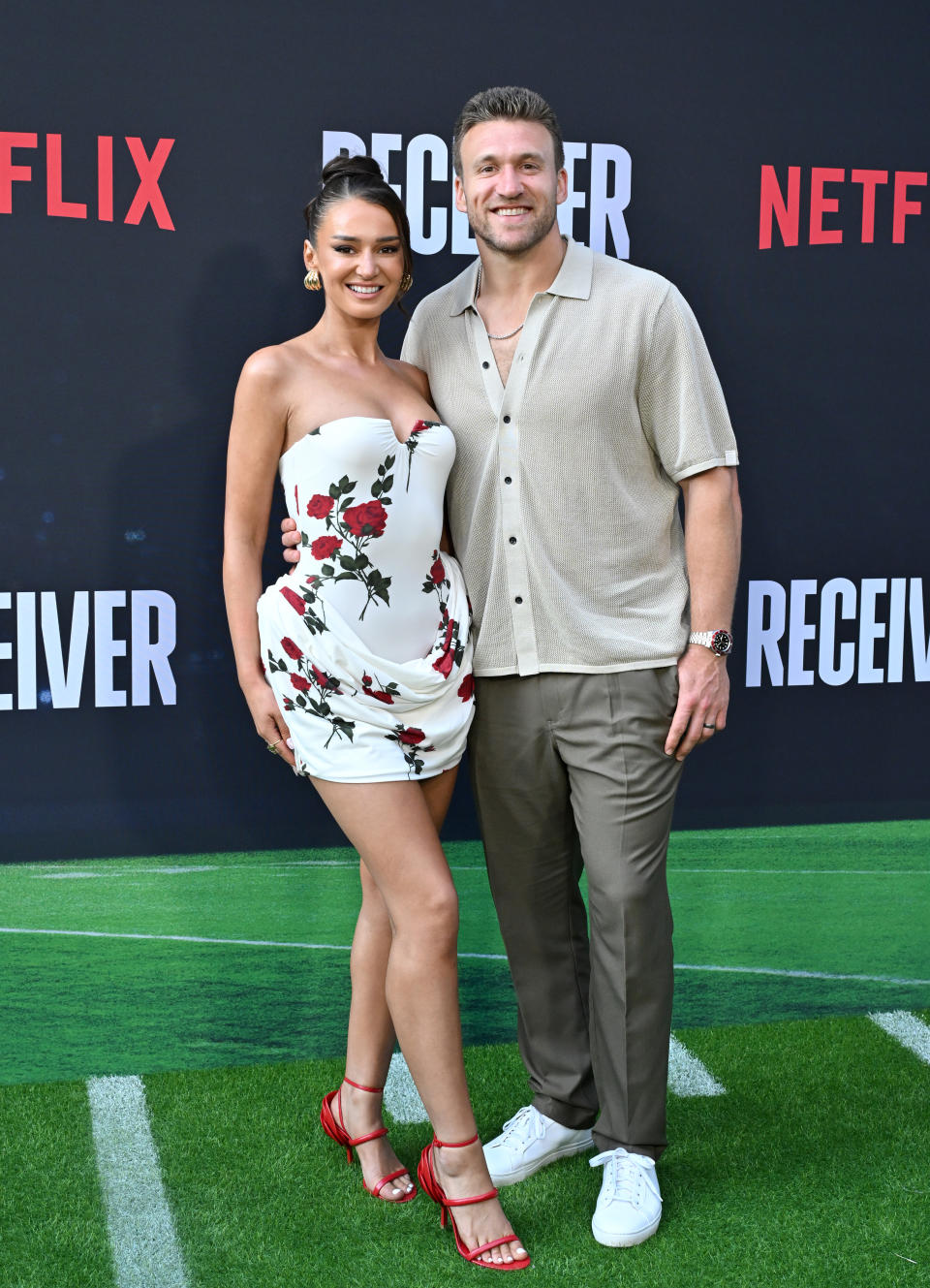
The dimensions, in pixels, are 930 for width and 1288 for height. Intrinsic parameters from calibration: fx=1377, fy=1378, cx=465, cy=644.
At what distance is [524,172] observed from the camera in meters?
2.18

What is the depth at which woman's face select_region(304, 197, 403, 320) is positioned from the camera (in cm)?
215

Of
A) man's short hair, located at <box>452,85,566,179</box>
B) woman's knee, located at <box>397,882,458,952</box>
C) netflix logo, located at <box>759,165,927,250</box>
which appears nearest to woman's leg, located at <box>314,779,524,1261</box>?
woman's knee, located at <box>397,882,458,952</box>

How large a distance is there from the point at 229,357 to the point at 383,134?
55 cm

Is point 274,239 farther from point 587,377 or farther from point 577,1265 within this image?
point 577,1265

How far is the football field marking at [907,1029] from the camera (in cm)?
303

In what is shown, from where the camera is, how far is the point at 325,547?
7.04ft

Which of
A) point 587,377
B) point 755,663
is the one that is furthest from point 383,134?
point 755,663

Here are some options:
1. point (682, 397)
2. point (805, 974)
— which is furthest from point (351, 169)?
point (805, 974)

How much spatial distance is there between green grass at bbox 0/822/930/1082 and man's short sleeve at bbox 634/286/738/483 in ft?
3.84

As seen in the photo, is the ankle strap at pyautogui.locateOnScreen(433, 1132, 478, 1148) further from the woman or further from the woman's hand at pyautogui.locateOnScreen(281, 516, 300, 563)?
the woman's hand at pyautogui.locateOnScreen(281, 516, 300, 563)

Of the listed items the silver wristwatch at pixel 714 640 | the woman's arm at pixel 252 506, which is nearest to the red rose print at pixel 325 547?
the woman's arm at pixel 252 506

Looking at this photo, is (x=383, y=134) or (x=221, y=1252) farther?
(x=383, y=134)

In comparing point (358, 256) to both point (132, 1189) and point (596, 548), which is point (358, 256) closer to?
point (596, 548)

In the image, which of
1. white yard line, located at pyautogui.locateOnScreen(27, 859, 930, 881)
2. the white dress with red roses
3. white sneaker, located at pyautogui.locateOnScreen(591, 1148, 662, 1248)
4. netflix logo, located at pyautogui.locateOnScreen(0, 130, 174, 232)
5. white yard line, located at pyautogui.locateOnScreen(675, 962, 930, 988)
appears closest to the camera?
the white dress with red roses
